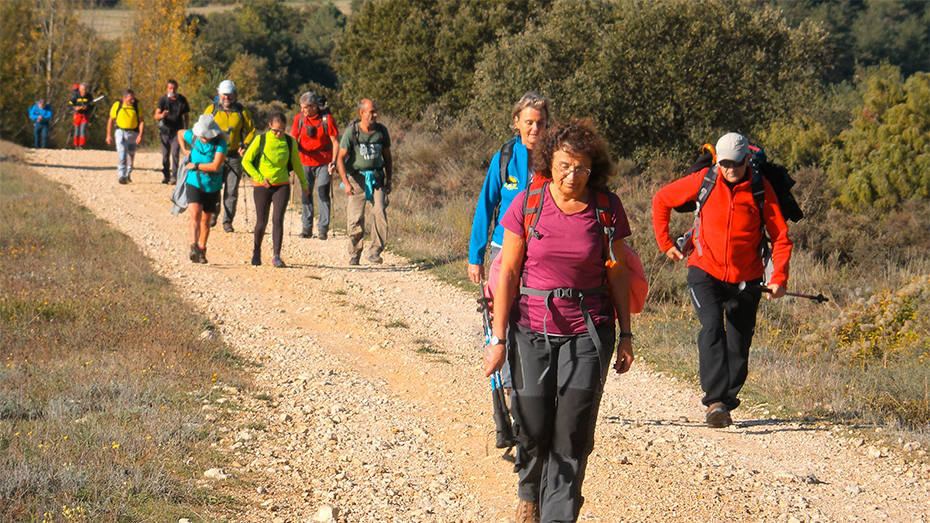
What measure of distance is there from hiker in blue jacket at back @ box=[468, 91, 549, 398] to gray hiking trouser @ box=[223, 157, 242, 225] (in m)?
8.10

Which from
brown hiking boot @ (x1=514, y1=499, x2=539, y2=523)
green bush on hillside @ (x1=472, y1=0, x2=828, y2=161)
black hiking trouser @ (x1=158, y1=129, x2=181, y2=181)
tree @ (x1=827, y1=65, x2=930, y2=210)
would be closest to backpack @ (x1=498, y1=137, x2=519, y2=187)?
brown hiking boot @ (x1=514, y1=499, x2=539, y2=523)

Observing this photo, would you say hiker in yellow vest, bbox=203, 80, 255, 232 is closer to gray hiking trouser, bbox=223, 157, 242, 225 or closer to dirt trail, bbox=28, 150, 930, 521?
gray hiking trouser, bbox=223, 157, 242, 225

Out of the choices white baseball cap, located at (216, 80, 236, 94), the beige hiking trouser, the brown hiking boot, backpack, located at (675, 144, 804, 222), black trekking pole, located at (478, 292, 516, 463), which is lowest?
the brown hiking boot

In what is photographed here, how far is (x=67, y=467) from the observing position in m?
4.98

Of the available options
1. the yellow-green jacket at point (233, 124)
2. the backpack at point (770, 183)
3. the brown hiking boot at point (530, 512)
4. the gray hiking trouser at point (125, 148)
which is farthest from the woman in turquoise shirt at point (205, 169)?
the gray hiking trouser at point (125, 148)

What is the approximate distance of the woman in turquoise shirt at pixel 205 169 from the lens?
36.4 feet

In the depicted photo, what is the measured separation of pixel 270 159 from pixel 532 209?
7590mm

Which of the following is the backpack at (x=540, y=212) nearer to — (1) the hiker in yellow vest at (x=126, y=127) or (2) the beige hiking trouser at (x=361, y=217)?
(2) the beige hiking trouser at (x=361, y=217)

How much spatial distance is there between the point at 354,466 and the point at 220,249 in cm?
772

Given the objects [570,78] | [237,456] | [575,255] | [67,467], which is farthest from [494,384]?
[570,78]

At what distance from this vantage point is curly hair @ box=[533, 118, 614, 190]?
166 inches

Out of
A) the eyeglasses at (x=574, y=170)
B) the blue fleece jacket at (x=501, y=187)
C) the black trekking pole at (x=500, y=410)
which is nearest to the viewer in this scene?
the eyeglasses at (x=574, y=170)

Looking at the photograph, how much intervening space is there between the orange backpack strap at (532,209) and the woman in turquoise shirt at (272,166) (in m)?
7.47

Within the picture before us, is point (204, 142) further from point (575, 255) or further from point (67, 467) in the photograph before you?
point (575, 255)
